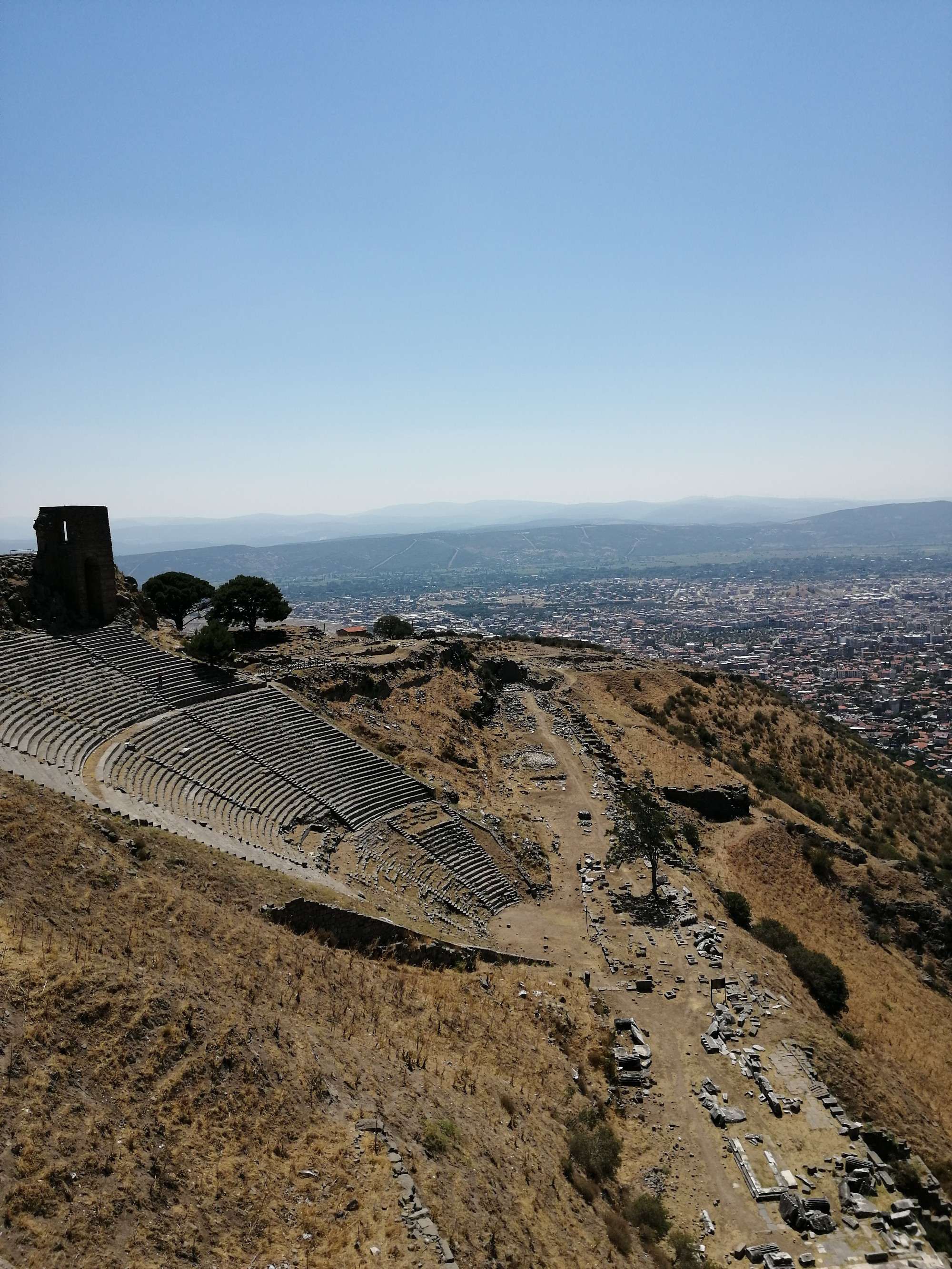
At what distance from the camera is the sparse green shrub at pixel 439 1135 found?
11422 millimetres

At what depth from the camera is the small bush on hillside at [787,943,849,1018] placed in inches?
867

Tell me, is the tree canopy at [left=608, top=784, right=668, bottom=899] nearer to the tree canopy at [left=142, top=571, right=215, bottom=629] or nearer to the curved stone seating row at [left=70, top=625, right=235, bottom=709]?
the curved stone seating row at [left=70, top=625, right=235, bottom=709]

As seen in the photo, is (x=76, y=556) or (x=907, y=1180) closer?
(x=907, y=1180)

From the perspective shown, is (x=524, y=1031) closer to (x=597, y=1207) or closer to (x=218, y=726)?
(x=597, y=1207)

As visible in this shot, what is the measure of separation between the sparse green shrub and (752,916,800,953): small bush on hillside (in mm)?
14952

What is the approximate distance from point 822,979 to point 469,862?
10727mm

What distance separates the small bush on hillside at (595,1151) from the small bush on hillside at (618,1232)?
27.8 inches

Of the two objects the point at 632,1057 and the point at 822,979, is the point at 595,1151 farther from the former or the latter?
the point at 822,979

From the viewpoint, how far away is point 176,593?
46.3 metres

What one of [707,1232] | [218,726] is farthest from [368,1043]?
[218,726]

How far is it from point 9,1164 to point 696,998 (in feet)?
49.8

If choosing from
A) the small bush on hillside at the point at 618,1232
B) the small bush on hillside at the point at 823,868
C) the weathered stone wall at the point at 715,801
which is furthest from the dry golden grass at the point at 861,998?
the small bush on hillside at the point at 618,1232

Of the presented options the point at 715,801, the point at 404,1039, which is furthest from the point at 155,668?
the point at 715,801

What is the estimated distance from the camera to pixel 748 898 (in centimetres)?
2781
